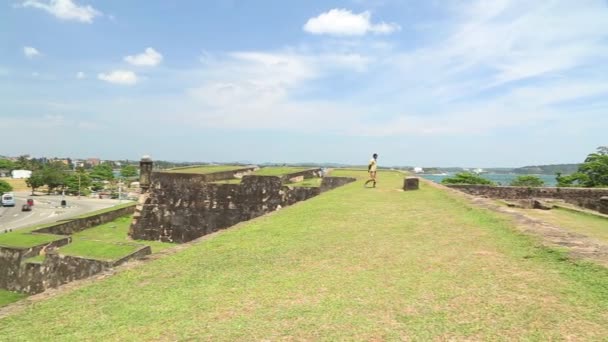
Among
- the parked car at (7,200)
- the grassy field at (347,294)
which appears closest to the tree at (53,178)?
the parked car at (7,200)

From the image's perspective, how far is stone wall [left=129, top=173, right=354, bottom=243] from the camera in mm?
14922

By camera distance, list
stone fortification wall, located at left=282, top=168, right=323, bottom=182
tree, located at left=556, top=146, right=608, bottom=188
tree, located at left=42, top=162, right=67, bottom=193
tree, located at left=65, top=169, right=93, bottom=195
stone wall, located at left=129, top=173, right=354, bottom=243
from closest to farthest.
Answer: stone wall, located at left=129, top=173, right=354, bottom=243
stone fortification wall, located at left=282, top=168, right=323, bottom=182
tree, located at left=556, top=146, right=608, bottom=188
tree, located at left=42, top=162, right=67, bottom=193
tree, located at left=65, top=169, right=93, bottom=195

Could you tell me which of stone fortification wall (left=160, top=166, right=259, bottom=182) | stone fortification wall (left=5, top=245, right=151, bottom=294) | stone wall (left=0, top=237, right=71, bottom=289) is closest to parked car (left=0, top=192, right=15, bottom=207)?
stone fortification wall (left=160, top=166, right=259, bottom=182)

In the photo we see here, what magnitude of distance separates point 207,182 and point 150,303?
40.8 feet

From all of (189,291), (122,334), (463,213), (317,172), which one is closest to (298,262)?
(189,291)

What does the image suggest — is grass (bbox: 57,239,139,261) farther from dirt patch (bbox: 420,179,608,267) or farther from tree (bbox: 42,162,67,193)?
tree (bbox: 42,162,67,193)

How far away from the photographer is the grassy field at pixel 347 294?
2.89 metres

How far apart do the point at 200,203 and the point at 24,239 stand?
605cm

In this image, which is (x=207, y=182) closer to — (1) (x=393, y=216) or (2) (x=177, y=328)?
(1) (x=393, y=216)

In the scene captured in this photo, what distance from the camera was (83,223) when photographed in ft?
60.0

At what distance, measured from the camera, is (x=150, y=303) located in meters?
3.55

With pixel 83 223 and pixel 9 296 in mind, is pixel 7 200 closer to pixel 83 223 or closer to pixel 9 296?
pixel 83 223

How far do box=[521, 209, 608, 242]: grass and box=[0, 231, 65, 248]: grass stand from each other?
14.8 metres

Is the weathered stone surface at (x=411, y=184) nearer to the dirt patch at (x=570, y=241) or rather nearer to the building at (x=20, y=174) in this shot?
the dirt patch at (x=570, y=241)
